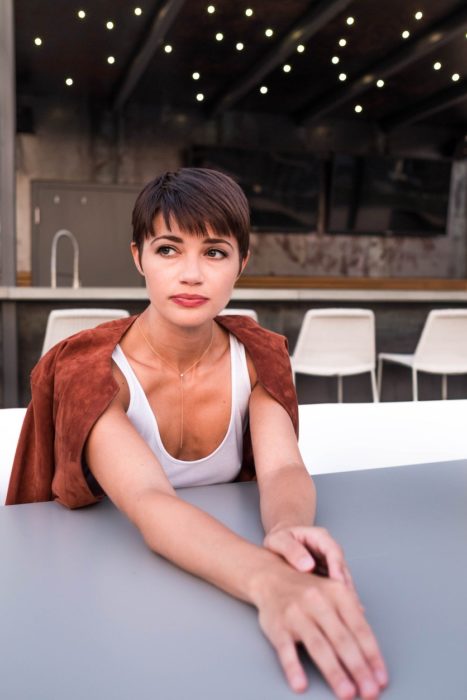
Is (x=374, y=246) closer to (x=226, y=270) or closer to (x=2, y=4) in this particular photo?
(x=2, y=4)

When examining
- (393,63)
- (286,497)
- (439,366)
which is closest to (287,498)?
(286,497)

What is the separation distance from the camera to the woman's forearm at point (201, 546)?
0.64 m

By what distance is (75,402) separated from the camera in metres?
0.93

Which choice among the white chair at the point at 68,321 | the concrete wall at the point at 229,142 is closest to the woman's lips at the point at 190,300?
the white chair at the point at 68,321

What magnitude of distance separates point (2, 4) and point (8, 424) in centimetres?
372

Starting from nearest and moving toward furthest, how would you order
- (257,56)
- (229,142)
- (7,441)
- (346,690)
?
(346,690), (7,441), (257,56), (229,142)

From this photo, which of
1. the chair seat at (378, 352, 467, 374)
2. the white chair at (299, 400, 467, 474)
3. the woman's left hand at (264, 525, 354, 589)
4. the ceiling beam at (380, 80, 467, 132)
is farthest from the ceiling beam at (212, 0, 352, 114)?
the woman's left hand at (264, 525, 354, 589)

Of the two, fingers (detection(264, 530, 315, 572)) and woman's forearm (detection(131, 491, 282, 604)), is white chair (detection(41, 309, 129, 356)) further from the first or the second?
fingers (detection(264, 530, 315, 572))

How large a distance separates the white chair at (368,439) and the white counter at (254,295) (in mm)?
2425

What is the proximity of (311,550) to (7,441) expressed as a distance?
2.47 feet

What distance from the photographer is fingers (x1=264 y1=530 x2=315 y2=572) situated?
646mm

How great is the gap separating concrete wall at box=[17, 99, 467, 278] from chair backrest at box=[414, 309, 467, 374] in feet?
16.1

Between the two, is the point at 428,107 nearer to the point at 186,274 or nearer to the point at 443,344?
the point at 443,344

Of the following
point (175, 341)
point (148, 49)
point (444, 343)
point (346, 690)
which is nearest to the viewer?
point (346, 690)
